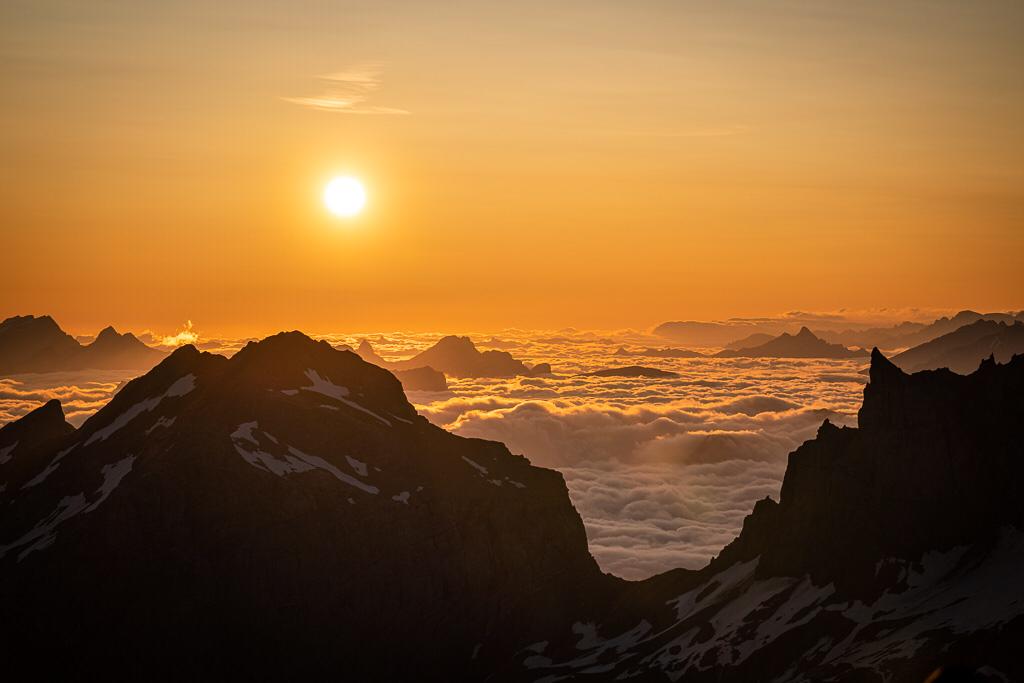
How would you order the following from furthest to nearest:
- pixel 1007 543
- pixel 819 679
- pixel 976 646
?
pixel 1007 543, pixel 819 679, pixel 976 646

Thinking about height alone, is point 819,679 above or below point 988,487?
below

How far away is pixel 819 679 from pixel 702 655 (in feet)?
105

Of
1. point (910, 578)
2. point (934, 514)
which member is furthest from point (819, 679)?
point (934, 514)

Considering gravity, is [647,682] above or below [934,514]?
below

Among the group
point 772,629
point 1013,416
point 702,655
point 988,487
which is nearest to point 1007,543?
point 988,487

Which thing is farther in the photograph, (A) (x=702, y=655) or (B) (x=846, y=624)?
(A) (x=702, y=655)

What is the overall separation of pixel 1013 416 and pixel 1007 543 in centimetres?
2497

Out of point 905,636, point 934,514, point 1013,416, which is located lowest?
point 905,636

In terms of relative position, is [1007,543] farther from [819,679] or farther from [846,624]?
[819,679]

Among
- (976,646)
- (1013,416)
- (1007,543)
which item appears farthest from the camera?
(1013,416)

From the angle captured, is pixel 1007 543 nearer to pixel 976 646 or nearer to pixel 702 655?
pixel 976 646

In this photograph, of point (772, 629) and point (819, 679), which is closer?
point (819, 679)

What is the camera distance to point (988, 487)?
194m

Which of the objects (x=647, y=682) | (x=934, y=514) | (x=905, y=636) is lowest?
(x=647, y=682)
